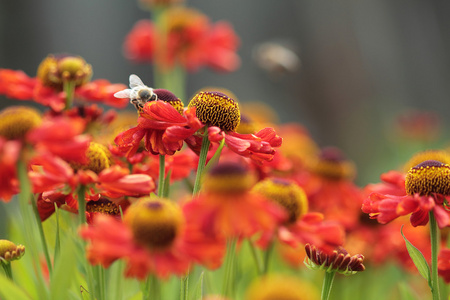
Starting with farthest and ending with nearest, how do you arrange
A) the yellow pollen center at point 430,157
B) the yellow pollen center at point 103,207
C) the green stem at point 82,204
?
the yellow pollen center at point 430,157 → the yellow pollen center at point 103,207 → the green stem at point 82,204

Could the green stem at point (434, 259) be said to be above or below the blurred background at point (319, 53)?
below

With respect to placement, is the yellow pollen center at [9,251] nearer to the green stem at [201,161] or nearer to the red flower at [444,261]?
the green stem at [201,161]

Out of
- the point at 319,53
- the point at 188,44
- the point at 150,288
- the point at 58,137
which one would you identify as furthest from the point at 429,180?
the point at 319,53

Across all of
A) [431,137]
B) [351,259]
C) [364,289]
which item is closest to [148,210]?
[351,259]

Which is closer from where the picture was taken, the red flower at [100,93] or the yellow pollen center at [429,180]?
the yellow pollen center at [429,180]

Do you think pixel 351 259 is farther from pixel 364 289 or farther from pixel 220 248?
pixel 364 289

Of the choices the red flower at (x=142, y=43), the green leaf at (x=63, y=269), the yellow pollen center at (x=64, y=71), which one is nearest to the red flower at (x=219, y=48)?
the red flower at (x=142, y=43)
